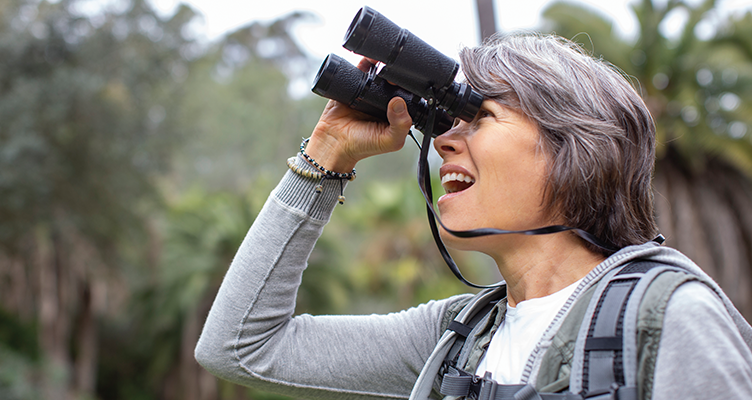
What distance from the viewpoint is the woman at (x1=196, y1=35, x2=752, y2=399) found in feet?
3.55

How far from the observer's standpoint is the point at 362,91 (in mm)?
1273

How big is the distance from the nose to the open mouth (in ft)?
0.18

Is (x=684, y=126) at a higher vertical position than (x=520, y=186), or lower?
higher

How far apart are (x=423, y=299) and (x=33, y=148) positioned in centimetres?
608

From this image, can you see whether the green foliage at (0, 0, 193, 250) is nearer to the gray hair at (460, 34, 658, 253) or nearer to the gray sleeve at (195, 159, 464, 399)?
the gray sleeve at (195, 159, 464, 399)

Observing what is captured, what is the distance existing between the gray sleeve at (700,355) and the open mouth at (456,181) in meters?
0.51

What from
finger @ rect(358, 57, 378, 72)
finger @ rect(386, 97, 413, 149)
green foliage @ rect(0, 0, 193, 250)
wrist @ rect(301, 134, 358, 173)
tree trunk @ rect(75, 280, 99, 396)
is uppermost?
green foliage @ rect(0, 0, 193, 250)

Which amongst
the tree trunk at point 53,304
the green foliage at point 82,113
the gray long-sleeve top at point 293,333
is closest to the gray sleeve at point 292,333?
the gray long-sleeve top at point 293,333

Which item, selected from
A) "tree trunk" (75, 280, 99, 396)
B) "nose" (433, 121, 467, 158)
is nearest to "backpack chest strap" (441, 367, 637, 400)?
"nose" (433, 121, 467, 158)

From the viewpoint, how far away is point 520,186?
1.13 meters

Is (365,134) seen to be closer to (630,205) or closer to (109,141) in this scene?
(630,205)

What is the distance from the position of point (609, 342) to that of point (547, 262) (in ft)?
1.12

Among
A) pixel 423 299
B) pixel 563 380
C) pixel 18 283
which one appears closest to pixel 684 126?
pixel 423 299

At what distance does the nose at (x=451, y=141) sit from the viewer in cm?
123
